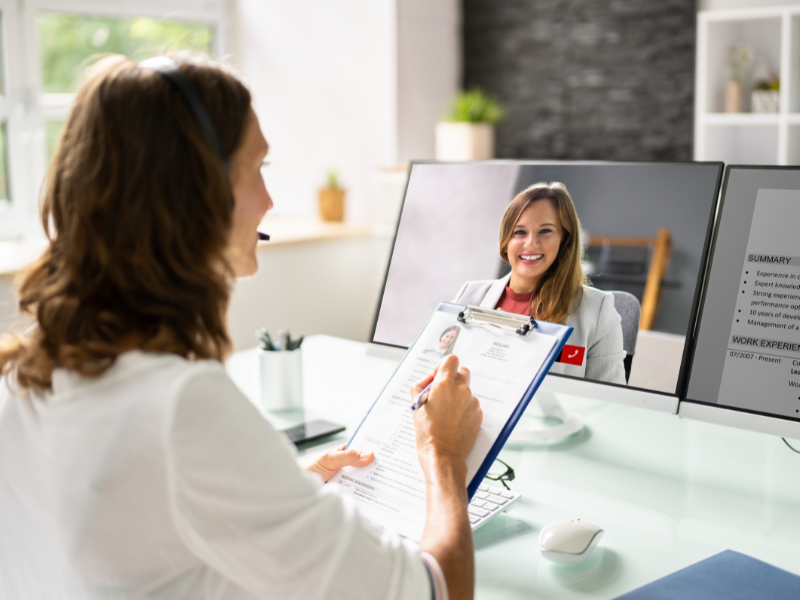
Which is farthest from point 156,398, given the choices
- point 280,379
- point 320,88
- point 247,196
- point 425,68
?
point 320,88

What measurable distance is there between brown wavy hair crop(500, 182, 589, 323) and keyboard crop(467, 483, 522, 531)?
288 millimetres

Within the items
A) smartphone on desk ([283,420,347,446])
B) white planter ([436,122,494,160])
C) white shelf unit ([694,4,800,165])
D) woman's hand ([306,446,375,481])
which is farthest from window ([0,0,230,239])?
woman's hand ([306,446,375,481])

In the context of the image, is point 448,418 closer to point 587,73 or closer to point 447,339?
point 447,339

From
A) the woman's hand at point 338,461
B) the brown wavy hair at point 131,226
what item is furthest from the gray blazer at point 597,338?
the brown wavy hair at point 131,226

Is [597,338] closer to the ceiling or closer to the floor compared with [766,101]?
closer to the floor

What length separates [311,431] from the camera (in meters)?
1.33

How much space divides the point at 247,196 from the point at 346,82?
2955 millimetres

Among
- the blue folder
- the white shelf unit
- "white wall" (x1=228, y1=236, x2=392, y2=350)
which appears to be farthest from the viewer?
"white wall" (x1=228, y1=236, x2=392, y2=350)

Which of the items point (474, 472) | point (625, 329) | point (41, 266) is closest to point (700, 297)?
point (625, 329)

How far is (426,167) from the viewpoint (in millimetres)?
1457

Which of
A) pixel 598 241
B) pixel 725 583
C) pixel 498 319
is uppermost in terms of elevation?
pixel 598 241

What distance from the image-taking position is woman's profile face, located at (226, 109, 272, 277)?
2.33 ft

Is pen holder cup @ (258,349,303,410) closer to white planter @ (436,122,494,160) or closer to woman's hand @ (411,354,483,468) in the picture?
woman's hand @ (411,354,483,468)

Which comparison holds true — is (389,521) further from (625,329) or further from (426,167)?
(426,167)
